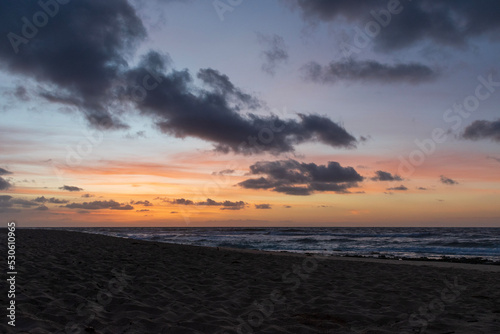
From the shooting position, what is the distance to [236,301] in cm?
616

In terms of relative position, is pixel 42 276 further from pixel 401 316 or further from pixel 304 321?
pixel 401 316

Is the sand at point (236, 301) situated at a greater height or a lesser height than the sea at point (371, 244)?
greater

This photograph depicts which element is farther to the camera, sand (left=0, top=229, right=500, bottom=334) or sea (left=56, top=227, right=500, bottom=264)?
sea (left=56, top=227, right=500, bottom=264)

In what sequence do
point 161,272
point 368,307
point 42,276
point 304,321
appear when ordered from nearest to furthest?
point 304,321 → point 368,307 → point 42,276 → point 161,272

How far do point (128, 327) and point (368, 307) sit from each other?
4.18 m

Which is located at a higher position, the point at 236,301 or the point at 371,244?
the point at 236,301

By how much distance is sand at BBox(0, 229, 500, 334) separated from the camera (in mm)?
4762

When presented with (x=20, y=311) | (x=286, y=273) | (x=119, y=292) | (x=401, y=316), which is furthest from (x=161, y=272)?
(x=401, y=316)

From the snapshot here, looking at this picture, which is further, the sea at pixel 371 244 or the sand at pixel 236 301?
the sea at pixel 371 244

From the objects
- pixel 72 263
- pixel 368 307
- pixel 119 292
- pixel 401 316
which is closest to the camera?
pixel 401 316

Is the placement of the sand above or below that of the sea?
above

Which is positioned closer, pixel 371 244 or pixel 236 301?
pixel 236 301

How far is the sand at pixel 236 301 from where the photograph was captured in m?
4.76

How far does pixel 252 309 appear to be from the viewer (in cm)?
567
